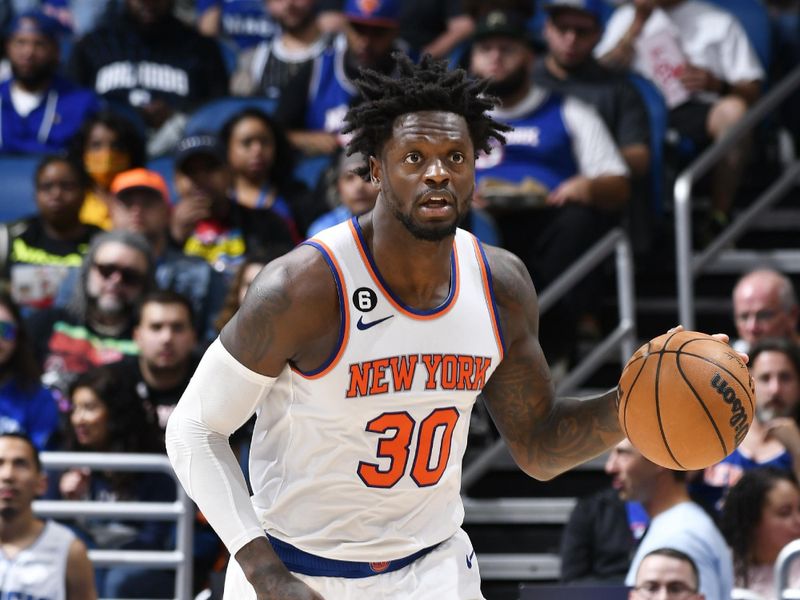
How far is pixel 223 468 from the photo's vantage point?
11.4ft

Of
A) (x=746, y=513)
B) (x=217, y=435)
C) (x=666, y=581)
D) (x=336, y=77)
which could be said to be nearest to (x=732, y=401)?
(x=217, y=435)

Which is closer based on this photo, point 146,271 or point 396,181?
point 396,181

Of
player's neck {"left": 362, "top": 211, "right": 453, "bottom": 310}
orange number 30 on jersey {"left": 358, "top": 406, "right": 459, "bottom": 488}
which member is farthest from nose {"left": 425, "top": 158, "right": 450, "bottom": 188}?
orange number 30 on jersey {"left": 358, "top": 406, "right": 459, "bottom": 488}

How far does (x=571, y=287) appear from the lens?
23.2 ft

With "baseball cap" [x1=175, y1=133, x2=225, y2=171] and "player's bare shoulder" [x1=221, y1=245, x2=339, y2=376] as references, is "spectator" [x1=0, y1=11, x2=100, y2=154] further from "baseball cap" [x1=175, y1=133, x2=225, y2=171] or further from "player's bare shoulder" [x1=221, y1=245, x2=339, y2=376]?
"player's bare shoulder" [x1=221, y1=245, x2=339, y2=376]

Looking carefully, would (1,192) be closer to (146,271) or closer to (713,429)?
(146,271)

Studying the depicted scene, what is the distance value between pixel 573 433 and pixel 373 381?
2.03 ft

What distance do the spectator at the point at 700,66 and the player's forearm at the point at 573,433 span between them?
422 centimetres

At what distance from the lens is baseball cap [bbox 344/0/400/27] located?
807 cm

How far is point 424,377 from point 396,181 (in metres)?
0.49

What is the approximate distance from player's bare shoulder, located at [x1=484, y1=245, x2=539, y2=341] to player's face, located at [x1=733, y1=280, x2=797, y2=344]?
2.85 meters

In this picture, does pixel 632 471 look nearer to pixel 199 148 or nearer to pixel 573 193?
pixel 573 193

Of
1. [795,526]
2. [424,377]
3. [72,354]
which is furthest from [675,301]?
[424,377]

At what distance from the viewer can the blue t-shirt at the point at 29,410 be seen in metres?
6.54
